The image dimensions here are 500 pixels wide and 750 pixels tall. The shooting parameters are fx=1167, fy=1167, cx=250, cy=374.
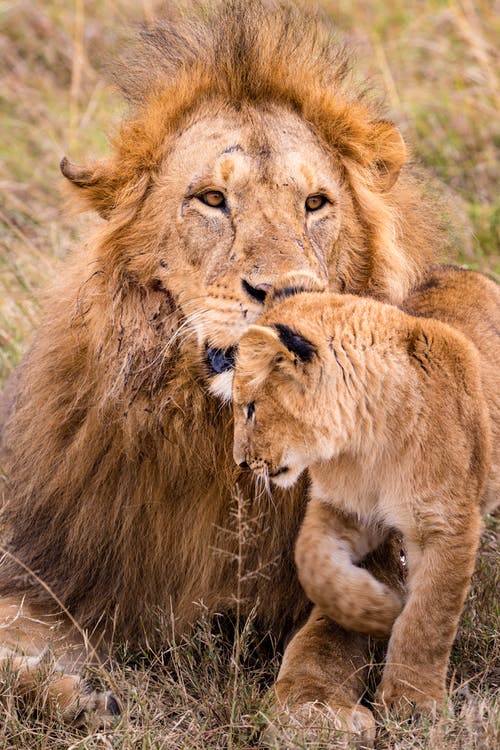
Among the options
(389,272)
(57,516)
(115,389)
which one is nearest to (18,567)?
(57,516)

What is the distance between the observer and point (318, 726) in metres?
2.77

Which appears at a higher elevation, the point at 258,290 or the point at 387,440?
the point at 258,290

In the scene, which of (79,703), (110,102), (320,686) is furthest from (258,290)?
(110,102)

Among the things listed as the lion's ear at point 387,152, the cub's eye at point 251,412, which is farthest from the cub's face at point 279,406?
the lion's ear at point 387,152

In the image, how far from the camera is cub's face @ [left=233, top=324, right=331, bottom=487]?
8.86ft

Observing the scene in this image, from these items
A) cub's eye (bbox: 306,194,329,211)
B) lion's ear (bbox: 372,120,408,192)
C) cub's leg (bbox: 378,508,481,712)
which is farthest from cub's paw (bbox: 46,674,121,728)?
lion's ear (bbox: 372,120,408,192)

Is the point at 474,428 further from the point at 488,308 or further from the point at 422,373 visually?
the point at 488,308

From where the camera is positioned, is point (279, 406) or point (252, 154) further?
point (252, 154)

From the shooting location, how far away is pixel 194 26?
11.8ft

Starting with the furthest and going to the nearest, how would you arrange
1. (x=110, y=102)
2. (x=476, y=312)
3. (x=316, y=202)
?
(x=110, y=102), (x=476, y=312), (x=316, y=202)

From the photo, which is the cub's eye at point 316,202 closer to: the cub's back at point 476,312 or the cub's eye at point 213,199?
the cub's eye at point 213,199

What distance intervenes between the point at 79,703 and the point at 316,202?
1.50 m

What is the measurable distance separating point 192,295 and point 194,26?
964mm

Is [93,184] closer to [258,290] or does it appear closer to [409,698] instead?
[258,290]
